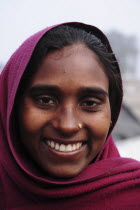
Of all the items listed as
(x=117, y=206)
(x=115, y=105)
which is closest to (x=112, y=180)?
(x=117, y=206)

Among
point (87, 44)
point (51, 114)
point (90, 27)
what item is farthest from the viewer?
point (90, 27)

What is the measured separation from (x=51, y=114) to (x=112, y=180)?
369 millimetres

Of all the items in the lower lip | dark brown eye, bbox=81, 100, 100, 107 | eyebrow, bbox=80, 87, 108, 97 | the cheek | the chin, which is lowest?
the chin

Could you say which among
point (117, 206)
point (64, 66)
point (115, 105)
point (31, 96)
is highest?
point (64, 66)

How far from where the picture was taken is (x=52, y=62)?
1.11m

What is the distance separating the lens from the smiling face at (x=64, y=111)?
1.08m

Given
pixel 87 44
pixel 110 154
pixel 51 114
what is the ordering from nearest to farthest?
pixel 51 114, pixel 87 44, pixel 110 154

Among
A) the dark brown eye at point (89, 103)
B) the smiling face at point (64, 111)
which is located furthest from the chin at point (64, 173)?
the dark brown eye at point (89, 103)

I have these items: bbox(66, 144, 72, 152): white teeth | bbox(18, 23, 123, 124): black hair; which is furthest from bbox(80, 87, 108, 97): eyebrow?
bbox(66, 144, 72, 152): white teeth

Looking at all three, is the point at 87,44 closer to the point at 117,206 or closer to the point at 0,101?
the point at 0,101

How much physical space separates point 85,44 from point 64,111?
309 mm

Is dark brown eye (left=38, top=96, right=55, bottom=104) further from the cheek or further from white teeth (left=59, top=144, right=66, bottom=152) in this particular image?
white teeth (left=59, top=144, right=66, bottom=152)

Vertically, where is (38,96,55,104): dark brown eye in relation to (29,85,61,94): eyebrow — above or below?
→ below

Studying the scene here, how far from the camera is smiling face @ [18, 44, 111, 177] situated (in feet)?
3.55
